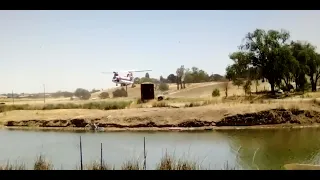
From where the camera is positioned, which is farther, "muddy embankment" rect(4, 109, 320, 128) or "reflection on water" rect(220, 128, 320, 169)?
"muddy embankment" rect(4, 109, 320, 128)

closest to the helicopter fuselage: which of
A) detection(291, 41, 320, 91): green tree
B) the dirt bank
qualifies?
detection(291, 41, 320, 91): green tree

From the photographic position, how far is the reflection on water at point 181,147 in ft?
35.0

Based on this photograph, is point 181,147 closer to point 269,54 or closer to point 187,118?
point 187,118

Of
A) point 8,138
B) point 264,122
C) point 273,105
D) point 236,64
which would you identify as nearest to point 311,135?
point 264,122

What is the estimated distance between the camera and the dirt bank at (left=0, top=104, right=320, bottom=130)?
19.2 m

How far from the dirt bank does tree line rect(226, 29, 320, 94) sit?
9183 millimetres

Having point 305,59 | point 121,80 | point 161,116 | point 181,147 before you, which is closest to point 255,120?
point 161,116

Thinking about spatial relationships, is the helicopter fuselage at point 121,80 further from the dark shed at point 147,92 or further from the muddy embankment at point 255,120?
the muddy embankment at point 255,120

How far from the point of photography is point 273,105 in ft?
66.6

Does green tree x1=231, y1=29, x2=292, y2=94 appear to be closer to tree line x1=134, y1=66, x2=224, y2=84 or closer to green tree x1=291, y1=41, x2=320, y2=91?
green tree x1=291, y1=41, x2=320, y2=91

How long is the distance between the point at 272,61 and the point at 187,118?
11741 mm

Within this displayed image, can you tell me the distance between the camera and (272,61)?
2902cm
